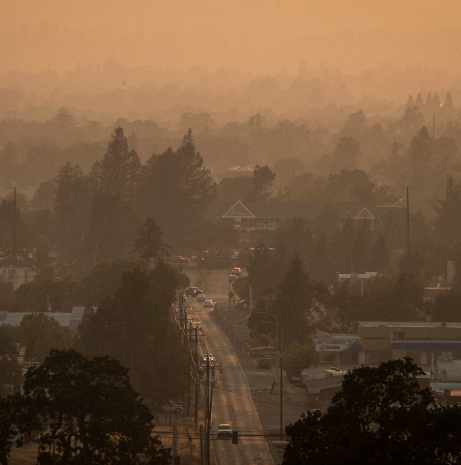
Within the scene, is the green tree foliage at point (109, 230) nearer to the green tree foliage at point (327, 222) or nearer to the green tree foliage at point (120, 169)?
the green tree foliage at point (120, 169)

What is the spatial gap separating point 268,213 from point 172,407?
3065 inches

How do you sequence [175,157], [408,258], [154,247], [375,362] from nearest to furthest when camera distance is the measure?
[375,362]
[154,247]
[408,258]
[175,157]

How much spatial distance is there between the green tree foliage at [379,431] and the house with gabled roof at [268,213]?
97.6 m

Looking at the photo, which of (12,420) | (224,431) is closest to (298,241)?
(224,431)

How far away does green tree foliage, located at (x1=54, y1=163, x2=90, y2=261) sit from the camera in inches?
4326

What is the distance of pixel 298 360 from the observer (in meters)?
54.9

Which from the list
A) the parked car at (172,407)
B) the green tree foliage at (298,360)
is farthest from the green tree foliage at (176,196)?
the parked car at (172,407)

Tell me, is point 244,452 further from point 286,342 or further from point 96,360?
point 286,342

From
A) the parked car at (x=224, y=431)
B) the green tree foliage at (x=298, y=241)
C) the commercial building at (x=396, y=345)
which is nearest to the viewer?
the parked car at (x=224, y=431)

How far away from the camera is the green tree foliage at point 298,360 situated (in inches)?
2156

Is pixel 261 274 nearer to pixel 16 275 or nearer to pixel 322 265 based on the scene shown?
pixel 322 265

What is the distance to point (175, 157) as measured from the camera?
116000mm

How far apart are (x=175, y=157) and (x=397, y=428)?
96.0 meters

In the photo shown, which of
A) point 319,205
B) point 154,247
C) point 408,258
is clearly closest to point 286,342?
point 154,247
